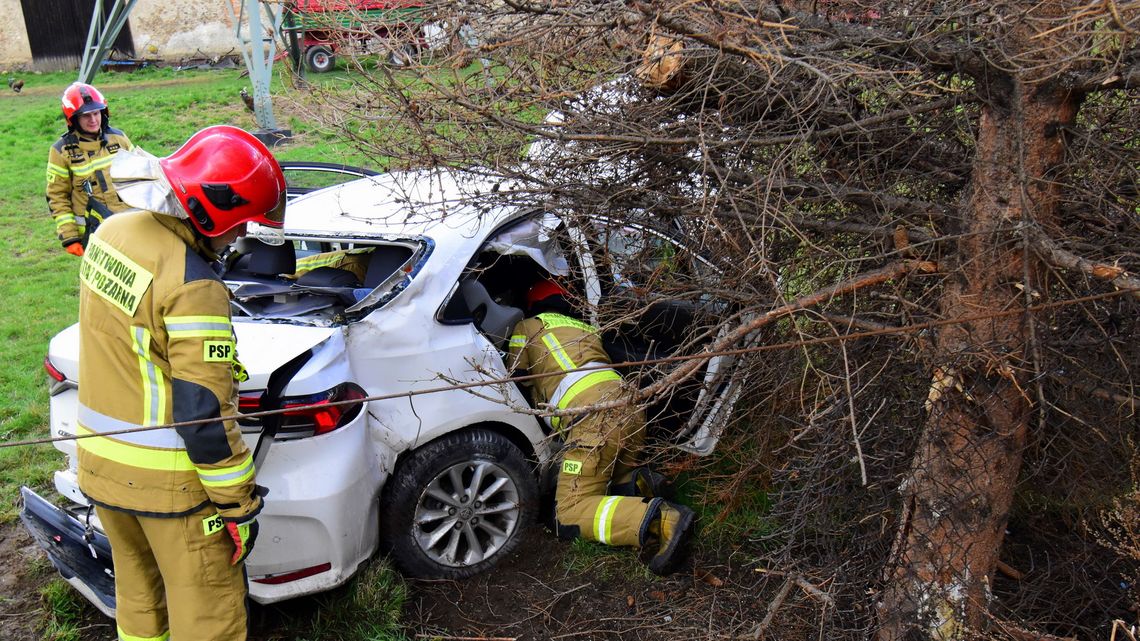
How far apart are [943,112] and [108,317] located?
2.84 metres

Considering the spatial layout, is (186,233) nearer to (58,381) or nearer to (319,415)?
(319,415)

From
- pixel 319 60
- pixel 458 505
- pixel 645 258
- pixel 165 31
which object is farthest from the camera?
pixel 165 31

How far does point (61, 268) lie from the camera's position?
25.8ft

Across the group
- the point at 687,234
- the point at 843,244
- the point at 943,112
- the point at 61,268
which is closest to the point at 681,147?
the point at 687,234

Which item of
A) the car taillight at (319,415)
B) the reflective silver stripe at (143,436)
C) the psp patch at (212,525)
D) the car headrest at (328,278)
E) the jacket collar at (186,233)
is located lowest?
the psp patch at (212,525)

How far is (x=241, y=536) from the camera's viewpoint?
2854 mm

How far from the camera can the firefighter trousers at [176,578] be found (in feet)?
9.36

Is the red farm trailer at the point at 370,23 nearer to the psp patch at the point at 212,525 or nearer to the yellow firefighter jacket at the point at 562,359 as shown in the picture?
the yellow firefighter jacket at the point at 562,359

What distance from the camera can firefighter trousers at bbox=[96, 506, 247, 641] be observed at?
2854mm

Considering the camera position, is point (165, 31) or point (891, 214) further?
point (165, 31)

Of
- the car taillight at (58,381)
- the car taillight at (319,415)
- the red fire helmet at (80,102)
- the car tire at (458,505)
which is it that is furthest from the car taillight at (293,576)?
the red fire helmet at (80,102)

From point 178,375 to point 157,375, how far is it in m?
0.14

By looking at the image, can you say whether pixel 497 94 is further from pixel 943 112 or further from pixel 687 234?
pixel 943 112

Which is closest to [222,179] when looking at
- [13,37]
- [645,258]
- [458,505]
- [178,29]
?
[645,258]
